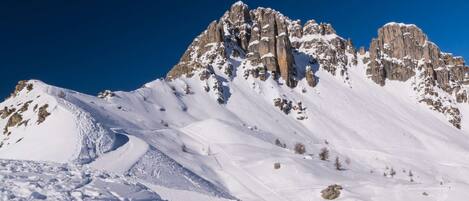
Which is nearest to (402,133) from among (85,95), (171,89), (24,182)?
(171,89)

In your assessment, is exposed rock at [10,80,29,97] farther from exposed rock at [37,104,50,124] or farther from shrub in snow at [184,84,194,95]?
shrub in snow at [184,84,194,95]

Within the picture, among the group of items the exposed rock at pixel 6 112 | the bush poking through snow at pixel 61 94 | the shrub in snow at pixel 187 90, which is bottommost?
the exposed rock at pixel 6 112

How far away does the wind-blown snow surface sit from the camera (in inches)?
1727

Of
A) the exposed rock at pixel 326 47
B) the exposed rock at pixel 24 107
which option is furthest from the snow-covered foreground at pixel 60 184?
the exposed rock at pixel 326 47

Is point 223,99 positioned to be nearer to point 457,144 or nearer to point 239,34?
point 239,34

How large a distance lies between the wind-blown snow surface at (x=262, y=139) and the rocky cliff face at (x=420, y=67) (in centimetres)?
357

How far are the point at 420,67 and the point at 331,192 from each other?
11526 cm

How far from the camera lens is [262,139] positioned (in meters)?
76.2

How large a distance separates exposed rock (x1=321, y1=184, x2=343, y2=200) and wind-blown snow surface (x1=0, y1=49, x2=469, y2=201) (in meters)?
0.61

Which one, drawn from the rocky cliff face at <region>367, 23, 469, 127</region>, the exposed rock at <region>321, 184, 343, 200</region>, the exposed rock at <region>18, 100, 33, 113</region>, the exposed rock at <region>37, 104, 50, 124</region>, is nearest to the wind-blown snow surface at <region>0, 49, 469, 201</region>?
the exposed rock at <region>321, 184, 343, 200</region>

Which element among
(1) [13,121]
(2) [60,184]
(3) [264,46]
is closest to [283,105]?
(3) [264,46]

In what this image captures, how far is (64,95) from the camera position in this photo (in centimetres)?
6869

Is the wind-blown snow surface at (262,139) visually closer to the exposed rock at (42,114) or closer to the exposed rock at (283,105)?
the exposed rock at (42,114)

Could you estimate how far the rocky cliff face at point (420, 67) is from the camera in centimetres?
13700
